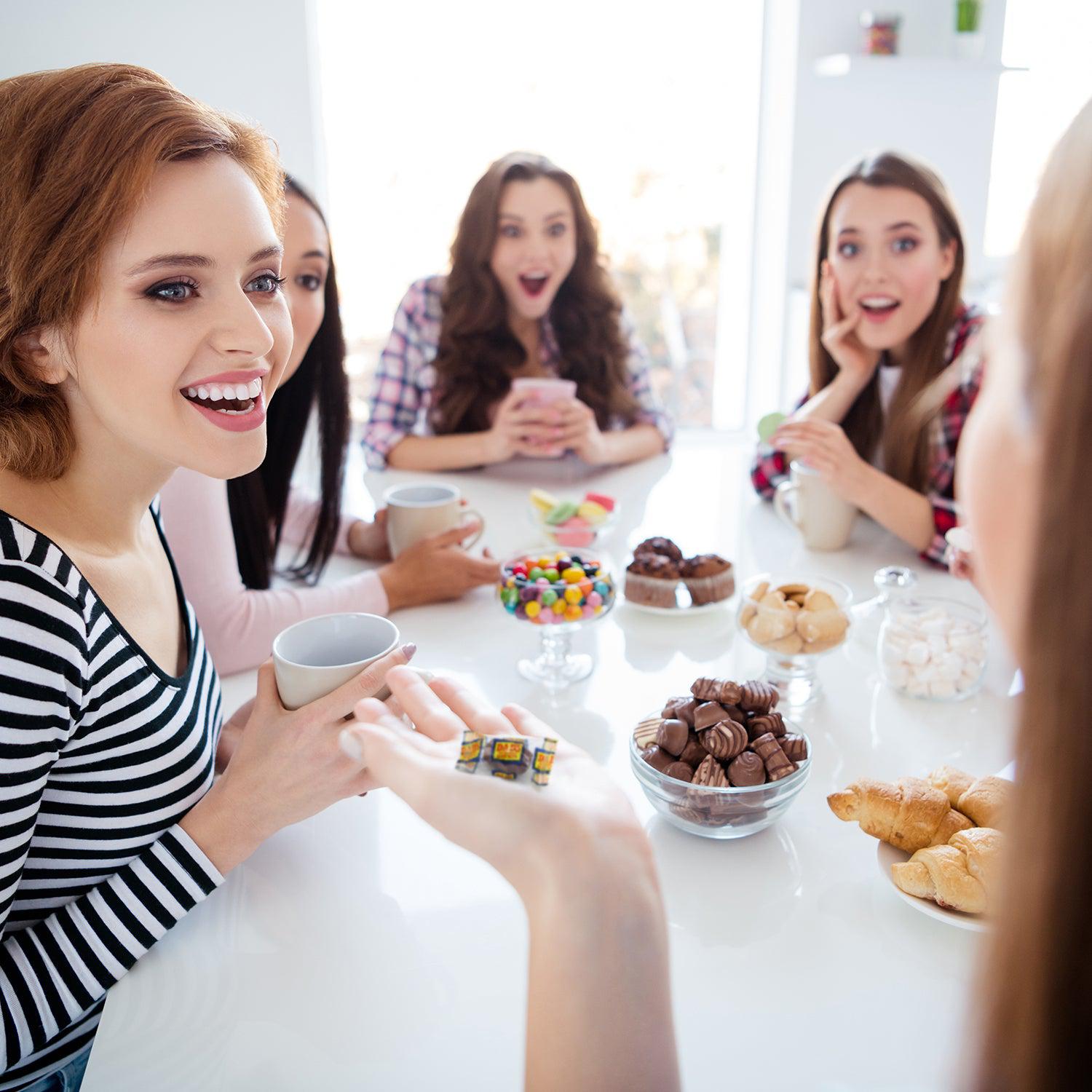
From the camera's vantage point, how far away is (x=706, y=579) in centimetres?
141

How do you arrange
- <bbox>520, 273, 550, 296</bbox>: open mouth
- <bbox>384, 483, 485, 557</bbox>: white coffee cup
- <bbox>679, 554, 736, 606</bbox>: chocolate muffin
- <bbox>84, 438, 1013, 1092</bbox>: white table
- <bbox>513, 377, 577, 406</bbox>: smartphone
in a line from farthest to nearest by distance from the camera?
<bbox>520, 273, 550, 296</bbox>: open mouth
<bbox>513, 377, 577, 406</bbox>: smartphone
<bbox>384, 483, 485, 557</bbox>: white coffee cup
<bbox>679, 554, 736, 606</bbox>: chocolate muffin
<bbox>84, 438, 1013, 1092</bbox>: white table

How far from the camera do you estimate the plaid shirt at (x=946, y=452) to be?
165cm

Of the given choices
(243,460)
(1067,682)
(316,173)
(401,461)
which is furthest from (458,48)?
(1067,682)

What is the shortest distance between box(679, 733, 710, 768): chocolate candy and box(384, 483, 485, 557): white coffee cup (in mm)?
785

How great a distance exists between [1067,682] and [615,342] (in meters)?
2.29

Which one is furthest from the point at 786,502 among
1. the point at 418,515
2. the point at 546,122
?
the point at 546,122

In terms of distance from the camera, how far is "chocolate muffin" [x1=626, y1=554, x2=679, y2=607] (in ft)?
4.64

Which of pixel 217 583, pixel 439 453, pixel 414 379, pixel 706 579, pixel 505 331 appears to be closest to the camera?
pixel 217 583

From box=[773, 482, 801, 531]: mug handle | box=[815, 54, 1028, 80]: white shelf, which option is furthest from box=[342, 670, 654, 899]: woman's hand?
box=[815, 54, 1028, 80]: white shelf

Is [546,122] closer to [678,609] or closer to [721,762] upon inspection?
[678,609]

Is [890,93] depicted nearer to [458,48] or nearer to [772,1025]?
[458,48]

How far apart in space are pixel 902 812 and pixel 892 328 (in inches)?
54.0

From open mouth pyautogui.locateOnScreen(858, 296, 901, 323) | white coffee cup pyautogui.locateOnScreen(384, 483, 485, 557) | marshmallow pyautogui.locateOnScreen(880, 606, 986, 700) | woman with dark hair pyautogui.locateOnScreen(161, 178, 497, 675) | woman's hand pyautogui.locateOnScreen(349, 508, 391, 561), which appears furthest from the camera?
open mouth pyautogui.locateOnScreen(858, 296, 901, 323)

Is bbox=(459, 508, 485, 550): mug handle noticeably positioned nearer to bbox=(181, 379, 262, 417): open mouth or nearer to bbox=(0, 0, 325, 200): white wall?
bbox=(181, 379, 262, 417): open mouth
